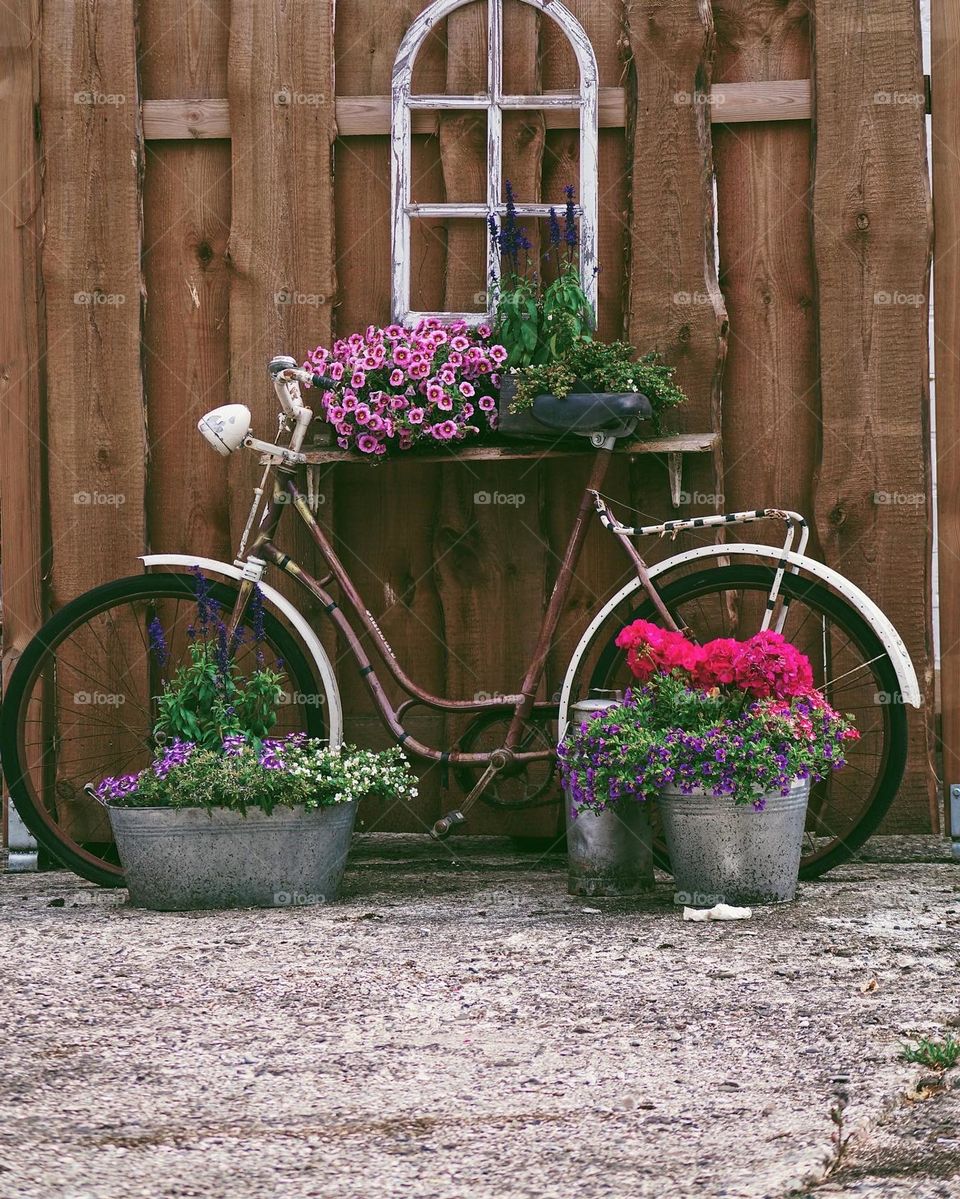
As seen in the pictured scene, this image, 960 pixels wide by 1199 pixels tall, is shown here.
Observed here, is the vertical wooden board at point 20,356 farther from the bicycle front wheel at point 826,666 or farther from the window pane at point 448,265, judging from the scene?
the bicycle front wheel at point 826,666

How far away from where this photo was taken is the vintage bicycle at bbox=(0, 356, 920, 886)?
4.15 meters

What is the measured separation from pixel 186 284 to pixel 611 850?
88.4 inches

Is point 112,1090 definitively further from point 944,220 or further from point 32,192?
point 944,220

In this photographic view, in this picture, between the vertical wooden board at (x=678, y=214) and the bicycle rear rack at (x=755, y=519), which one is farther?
the vertical wooden board at (x=678, y=214)

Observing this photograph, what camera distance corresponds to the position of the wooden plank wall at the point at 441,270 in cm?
452

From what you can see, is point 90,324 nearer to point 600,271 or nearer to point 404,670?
point 404,670

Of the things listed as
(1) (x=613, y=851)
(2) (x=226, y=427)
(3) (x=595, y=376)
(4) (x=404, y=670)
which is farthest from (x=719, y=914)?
(2) (x=226, y=427)

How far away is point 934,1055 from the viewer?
2.50 metres

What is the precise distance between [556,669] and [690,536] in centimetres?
59

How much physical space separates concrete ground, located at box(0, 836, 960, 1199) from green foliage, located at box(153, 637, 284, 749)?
49cm

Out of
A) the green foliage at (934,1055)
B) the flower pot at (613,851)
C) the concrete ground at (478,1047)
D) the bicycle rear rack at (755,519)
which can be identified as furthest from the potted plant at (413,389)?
the green foliage at (934,1055)

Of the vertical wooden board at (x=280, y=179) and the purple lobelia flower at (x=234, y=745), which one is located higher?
the vertical wooden board at (x=280, y=179)

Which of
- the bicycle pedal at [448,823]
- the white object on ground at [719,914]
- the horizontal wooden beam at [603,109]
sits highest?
the horizontal wooden beam at [603,109]

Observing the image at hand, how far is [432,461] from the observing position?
435 cm
